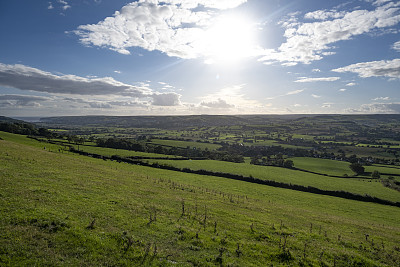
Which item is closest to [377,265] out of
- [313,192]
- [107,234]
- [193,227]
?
[193,227]

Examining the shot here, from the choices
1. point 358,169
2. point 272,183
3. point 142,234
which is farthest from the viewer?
point 358,169

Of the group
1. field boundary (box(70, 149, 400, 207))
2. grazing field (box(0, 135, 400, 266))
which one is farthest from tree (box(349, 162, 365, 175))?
grazing field (box(0, 135, 400, 266))

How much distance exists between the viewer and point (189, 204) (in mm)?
28281

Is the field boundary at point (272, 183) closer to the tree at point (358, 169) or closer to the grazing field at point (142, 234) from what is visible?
the grazing field at point (142, 234)

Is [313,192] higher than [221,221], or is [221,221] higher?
[221,221]

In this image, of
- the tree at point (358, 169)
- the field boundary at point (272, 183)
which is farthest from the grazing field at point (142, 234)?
the tree at point (358, 169)

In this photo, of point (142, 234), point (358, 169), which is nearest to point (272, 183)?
point (142, 234)

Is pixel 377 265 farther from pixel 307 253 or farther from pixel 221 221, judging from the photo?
pixel 221 221

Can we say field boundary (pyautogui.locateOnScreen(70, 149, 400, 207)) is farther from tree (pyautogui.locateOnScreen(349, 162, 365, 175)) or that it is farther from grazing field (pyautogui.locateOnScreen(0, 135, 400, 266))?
tree (pyautogui.locateOnScreen(349, 162, 365, 175))

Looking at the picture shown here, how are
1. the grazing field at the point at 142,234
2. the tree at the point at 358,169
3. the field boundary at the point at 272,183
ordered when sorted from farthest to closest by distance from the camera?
1. the tree at the point at 358,169
2. the field boundary at the point at 272,183
3. the grazing field at the point at 142,234

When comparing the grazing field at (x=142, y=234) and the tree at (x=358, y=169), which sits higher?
the grazing field at (x=142, y=234)

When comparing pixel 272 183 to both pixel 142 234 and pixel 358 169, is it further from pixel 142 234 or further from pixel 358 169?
pixel 358 169

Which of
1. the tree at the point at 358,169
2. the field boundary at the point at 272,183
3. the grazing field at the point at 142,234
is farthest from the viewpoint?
the tree at the point at 358,169

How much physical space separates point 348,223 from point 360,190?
140 feet
